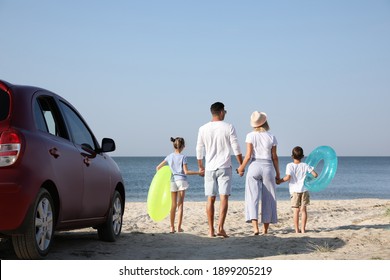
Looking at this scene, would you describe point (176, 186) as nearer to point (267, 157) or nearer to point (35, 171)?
point (267, 157)

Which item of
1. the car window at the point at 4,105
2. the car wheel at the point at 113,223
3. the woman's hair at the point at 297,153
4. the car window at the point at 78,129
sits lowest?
the car wheel at the point at 113,223

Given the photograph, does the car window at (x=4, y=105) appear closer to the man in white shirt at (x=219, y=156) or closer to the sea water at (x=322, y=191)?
the man in white shirt at (x=219, y=156)

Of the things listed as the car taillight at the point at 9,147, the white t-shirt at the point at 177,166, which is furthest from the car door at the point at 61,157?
the white t-shirt at the point at 177,166

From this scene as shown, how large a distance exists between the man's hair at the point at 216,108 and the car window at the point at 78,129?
237 centimetres

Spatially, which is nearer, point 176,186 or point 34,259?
point 34,259

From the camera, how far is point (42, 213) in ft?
20.7

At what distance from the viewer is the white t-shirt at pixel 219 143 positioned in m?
10.0

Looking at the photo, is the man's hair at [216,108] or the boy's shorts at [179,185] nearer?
the man's hair at [216,108]

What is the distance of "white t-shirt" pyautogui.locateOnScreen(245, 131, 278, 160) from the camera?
10.3m

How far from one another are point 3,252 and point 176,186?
507cm

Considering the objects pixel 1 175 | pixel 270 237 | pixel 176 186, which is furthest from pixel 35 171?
pixel 176 186

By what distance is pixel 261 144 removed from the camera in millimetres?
10297

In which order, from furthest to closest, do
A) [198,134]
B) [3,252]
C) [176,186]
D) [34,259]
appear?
[176,186] < [198,134] < [3,252] < [34,259]

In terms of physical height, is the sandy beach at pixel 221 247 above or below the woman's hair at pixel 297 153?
below
